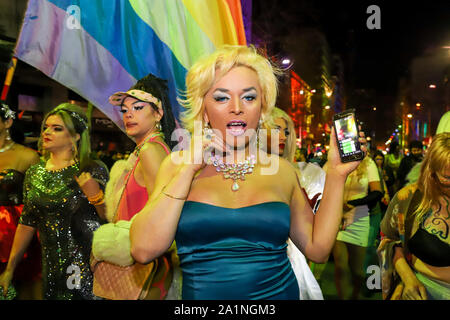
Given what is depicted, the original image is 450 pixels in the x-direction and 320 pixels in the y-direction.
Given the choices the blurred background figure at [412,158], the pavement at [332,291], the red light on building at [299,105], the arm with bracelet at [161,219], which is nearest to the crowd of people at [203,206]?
the arm with bracelet at [161,219]

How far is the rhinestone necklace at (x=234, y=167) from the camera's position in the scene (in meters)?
1.87

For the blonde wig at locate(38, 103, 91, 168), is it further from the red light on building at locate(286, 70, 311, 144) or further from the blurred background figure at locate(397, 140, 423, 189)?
the red light on building at locate(286, 70, 311, 144)

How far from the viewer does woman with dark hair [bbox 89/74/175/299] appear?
2.48 m

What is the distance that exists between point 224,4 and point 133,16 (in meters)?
0.73

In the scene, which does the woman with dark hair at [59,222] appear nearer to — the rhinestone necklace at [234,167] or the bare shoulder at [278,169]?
the rhinestone necklace at [234,167]

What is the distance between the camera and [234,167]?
190 centimetres

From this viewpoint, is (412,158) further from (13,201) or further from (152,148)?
(13,201)

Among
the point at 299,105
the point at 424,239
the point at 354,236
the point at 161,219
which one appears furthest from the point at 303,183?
the point at 299,105

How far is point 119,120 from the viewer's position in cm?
303

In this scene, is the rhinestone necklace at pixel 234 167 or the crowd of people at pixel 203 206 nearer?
the crowd of people at pixel 203 206

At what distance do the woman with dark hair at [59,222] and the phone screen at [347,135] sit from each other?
2.14 metres

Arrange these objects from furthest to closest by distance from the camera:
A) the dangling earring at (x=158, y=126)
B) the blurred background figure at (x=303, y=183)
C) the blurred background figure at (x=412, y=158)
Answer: the blurred background figure at (x=412, y=158), the blurred background figure at (x=303, y=183), the dangling earring at (x=158, y=126)

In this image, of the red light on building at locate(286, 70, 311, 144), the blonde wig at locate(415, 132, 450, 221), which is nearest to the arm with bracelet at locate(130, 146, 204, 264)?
the blonde wig at locate(415, 132, 450, 221)

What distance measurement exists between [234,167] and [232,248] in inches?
15.2
